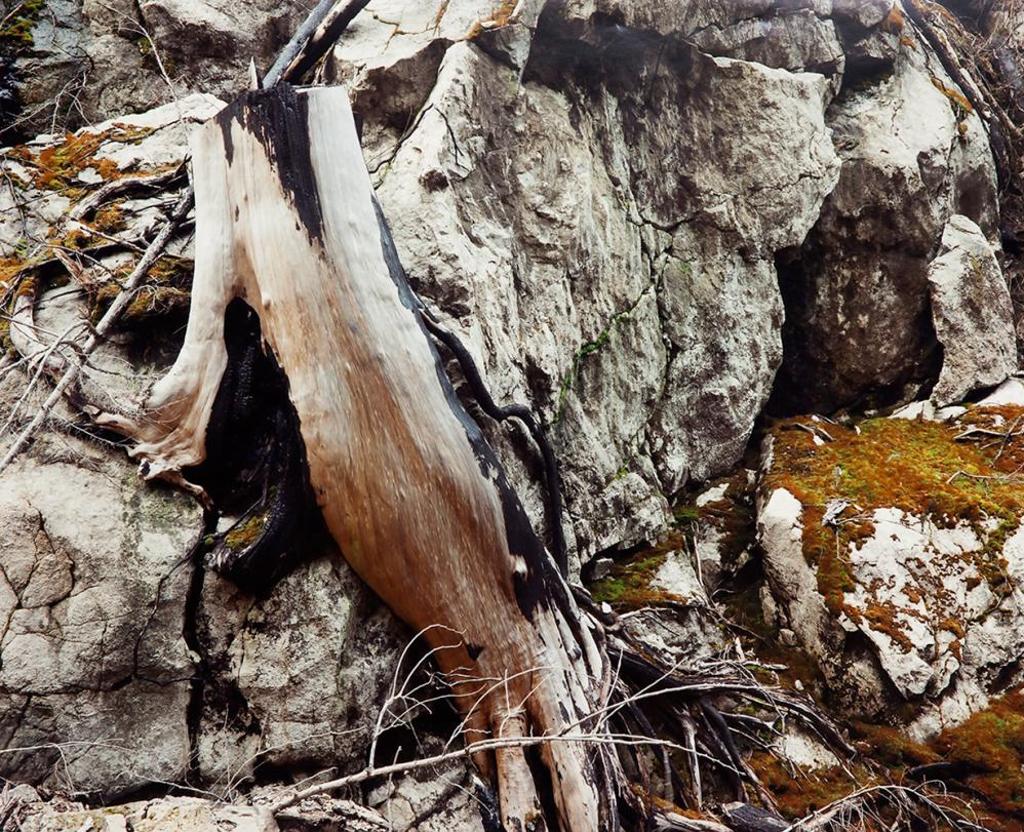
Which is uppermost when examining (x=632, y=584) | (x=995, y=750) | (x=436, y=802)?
(x=995, y=750)

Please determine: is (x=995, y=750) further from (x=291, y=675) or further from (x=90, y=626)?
(x=90, y=626)

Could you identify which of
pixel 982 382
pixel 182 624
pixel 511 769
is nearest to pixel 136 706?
pixel 182 624

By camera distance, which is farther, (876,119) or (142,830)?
(876,119)

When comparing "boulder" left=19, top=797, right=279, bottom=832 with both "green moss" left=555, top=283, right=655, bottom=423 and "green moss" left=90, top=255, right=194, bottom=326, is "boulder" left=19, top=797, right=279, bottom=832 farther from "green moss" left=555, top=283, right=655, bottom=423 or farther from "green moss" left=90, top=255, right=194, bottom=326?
"green moss" left=555, top=283, right=655, bottom=423

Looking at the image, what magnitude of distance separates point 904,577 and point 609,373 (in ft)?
6.61

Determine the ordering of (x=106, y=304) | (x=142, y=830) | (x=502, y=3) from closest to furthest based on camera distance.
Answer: (x=142, y=830)
(x=106, y=304)
(x=502, y=3)

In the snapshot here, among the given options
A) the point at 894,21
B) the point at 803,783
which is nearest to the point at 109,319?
the point at 803,783

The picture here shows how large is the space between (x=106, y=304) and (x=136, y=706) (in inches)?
72.4

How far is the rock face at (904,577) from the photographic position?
3596 mm

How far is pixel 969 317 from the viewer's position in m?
5.15

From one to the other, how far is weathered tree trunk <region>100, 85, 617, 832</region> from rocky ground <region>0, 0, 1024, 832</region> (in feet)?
0.81

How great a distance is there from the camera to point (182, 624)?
284cm

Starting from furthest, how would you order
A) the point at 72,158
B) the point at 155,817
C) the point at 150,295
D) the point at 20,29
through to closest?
the point at 20,29 → the point at 72,158 → the point at 150,295 → the point at 155,817

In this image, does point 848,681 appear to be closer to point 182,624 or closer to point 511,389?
point 511,389
